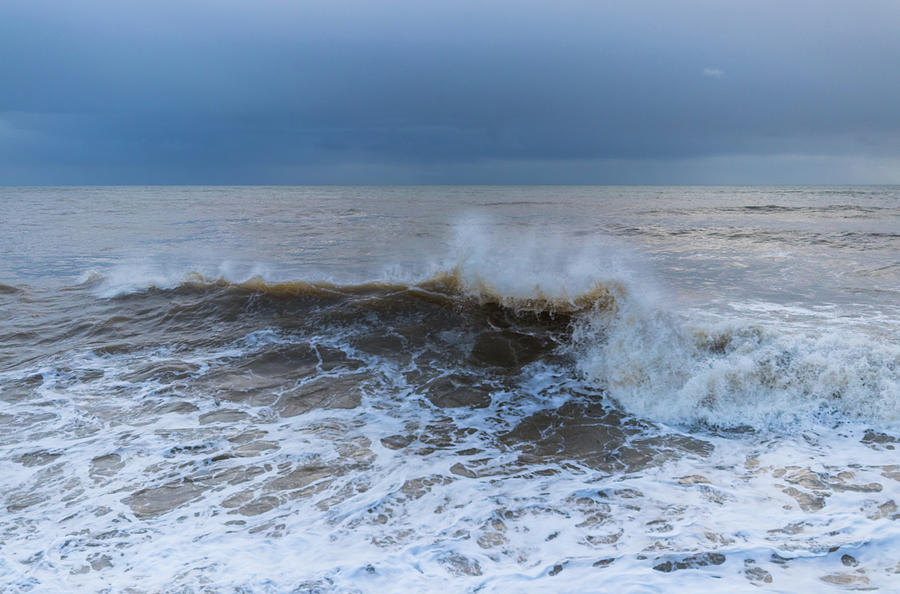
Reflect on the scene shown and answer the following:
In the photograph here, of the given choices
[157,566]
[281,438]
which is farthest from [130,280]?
[157,566]

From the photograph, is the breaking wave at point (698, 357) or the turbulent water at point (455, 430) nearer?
the turbulent water at point (455, 430)

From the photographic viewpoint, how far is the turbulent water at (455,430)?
9.85ft

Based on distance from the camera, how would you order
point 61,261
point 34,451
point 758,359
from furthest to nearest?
point 61,261, point 758,359, point 34,451

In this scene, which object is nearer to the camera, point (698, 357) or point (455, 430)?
point (455, 430)

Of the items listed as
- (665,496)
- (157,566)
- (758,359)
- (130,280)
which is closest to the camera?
(157,566)

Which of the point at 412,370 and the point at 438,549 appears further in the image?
the point at 412,370

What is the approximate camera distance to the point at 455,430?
493 centimetres

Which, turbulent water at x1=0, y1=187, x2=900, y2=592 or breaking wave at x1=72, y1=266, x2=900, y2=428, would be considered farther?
breaking wave at x1=72, y1=266, x2=900, y2=428

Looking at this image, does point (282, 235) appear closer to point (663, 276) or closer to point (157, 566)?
point (663, 276)

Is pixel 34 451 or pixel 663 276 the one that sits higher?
pixel 663 276

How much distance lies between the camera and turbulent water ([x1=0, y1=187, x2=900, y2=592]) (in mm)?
3002

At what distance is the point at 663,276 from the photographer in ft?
35.8

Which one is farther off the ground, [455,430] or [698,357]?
[698,357]

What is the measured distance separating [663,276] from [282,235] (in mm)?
13482
